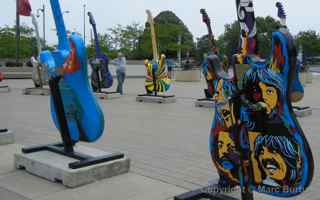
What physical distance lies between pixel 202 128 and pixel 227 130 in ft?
15.8

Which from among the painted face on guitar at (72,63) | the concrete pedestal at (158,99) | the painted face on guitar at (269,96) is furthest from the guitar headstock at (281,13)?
the concrete pedestal at (158,99)

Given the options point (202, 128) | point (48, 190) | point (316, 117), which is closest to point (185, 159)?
point (48, 190)

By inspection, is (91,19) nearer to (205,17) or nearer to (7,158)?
(205,17)

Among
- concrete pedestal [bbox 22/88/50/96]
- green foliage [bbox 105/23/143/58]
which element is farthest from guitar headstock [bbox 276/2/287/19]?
green foliage [bbox 105/23/143/58]

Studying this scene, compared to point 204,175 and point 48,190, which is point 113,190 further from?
point 204,175

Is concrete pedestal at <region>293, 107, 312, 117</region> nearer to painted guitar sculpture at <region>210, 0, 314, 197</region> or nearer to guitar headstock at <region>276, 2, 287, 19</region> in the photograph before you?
guitar headstock at <region>276, 2, 287, 19</region>

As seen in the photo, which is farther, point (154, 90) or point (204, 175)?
point (154, 90)

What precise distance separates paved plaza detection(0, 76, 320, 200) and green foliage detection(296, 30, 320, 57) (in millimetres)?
45873

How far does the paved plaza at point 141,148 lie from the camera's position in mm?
4738

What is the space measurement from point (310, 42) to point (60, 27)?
55500mm

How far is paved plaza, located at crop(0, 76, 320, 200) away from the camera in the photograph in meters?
4.74

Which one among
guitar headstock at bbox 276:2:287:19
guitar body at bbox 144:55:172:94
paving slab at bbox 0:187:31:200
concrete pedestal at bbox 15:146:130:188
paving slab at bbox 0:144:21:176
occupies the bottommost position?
paving slab at bbox 0:187:31:200

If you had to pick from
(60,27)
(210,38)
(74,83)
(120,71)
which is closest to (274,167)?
(74,83)

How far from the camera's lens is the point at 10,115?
34.9 ft
